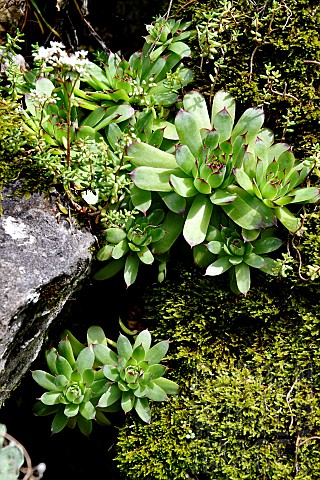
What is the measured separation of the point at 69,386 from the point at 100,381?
14 cm

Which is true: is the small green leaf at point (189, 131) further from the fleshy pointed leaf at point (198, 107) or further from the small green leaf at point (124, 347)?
the small green leaf at point (124, 347)

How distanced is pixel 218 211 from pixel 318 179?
485 millimetres

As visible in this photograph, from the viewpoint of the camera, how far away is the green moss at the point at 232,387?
2227 mm

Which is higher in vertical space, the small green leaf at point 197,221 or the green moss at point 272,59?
the green moss at point 272,59

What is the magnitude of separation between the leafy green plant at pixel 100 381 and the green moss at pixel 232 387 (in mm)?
114

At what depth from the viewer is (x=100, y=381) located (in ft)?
7.55

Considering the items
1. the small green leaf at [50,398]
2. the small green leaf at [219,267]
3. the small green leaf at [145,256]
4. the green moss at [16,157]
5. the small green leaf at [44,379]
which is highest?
the green moss at [16,157]

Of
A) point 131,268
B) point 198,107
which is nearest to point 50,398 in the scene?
point 131,268

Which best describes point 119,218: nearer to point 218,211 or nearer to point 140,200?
point 140,200

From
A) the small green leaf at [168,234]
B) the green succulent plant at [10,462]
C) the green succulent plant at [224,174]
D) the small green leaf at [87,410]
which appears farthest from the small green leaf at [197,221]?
A: the green succulent plant at [10,462]

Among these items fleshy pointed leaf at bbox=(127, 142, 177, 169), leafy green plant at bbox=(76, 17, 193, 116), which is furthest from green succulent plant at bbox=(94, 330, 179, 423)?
leafy green plant at bbox=(76, 17, 193, 116)

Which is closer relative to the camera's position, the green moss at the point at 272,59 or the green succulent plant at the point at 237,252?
the green succulent plant at the point at 237,252

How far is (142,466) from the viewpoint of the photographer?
223 centimetres

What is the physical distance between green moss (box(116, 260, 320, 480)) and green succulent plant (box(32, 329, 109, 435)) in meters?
0.20
